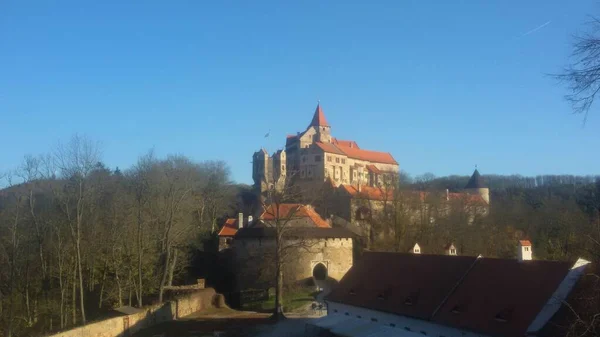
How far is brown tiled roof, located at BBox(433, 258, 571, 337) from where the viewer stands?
51.8ft

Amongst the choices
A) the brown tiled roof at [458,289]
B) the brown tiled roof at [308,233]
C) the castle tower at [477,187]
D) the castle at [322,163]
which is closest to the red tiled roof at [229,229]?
the brown tiled roof at [308,233]

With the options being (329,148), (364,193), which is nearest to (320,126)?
(329,148)

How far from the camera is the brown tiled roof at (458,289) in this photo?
1608 centimetres

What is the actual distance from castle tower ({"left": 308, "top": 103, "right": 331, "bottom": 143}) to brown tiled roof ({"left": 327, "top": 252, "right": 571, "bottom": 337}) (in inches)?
2620

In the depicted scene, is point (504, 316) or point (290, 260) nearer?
point (504, 316)

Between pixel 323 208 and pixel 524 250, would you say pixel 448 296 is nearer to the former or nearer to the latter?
pixel 524 250

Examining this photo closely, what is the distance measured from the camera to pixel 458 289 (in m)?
19.1

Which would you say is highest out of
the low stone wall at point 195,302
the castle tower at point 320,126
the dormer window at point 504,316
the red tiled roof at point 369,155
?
the castle tower at point 320,126

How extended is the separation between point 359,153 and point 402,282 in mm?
71318

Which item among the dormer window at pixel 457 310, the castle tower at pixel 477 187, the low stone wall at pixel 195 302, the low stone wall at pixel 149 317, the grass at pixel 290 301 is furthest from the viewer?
the castle tower at pixel 477 187

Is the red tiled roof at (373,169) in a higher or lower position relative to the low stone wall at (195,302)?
higher

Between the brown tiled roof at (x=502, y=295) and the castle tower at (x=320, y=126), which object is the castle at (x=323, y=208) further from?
the brown tiled roof at (x=502, y=295)

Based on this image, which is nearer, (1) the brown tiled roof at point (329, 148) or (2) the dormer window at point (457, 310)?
(2) the dormer window at point (457, 310)

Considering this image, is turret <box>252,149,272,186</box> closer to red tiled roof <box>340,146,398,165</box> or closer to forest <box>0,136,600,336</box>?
red tiled roof <box>340,146,398,165</box>
